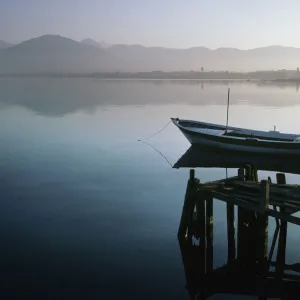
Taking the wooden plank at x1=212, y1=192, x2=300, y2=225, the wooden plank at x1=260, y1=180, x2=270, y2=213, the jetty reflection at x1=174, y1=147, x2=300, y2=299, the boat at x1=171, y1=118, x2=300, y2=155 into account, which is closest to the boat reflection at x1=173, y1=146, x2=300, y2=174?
the boat at x1=171, y1=118, x2=300, y2=155

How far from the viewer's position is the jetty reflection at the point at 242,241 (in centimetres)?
1460

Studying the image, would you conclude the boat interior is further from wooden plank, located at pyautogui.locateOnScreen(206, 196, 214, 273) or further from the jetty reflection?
wooden plank, located at pyautogui.locateOnScreen(206, 196, 214, 273)

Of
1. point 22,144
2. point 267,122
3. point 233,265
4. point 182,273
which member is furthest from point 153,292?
point 267,122

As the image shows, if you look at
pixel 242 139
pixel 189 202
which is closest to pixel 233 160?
pixel 242 139

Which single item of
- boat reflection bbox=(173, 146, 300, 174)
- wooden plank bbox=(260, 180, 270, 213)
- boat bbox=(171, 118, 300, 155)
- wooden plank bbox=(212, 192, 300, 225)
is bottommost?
boat reflection bbox=(173, 146, 300, 174)

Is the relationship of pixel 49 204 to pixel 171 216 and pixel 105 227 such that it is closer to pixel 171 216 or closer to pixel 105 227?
pixel 105 227

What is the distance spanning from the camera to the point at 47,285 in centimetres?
1476

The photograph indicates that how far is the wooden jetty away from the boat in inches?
634

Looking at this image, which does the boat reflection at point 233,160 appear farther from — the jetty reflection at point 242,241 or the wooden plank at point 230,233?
the wooden plank at point 230,233

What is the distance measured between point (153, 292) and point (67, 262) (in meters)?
3.81

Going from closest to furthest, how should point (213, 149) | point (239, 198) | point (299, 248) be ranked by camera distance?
point (239, 198) < point (299, 248) < point (213, 149)

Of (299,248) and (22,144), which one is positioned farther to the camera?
(22,144)

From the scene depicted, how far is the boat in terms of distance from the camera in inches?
1302

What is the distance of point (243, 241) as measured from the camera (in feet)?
53.8
